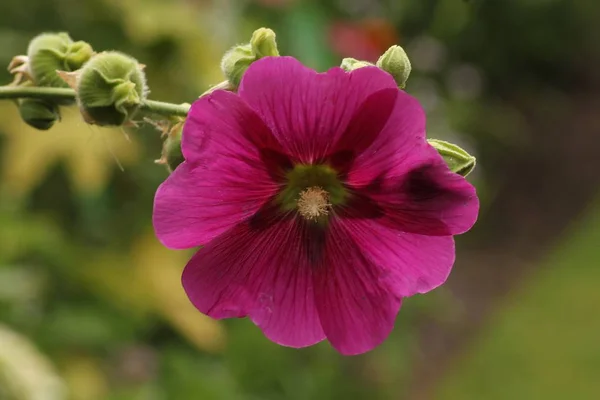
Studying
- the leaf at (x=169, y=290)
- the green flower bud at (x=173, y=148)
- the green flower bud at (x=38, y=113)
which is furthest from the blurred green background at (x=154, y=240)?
the green flower bud at (x=173, y=148)

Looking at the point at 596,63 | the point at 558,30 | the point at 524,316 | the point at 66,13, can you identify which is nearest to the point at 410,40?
the point at 66,13

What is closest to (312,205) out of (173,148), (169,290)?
(173,148)

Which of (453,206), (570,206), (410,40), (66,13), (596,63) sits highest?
(596,63)

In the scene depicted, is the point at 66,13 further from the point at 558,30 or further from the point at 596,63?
Result: the point at 596,63

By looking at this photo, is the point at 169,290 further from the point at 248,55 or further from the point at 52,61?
the point at 248,55

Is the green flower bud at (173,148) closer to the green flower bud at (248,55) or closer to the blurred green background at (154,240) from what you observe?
the green flower bud at (248,55)

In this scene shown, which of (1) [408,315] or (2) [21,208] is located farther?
(1) [408,315]

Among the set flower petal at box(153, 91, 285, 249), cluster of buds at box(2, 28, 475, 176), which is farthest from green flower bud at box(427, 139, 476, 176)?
flower petal at box(153, 91, 285, 249)
